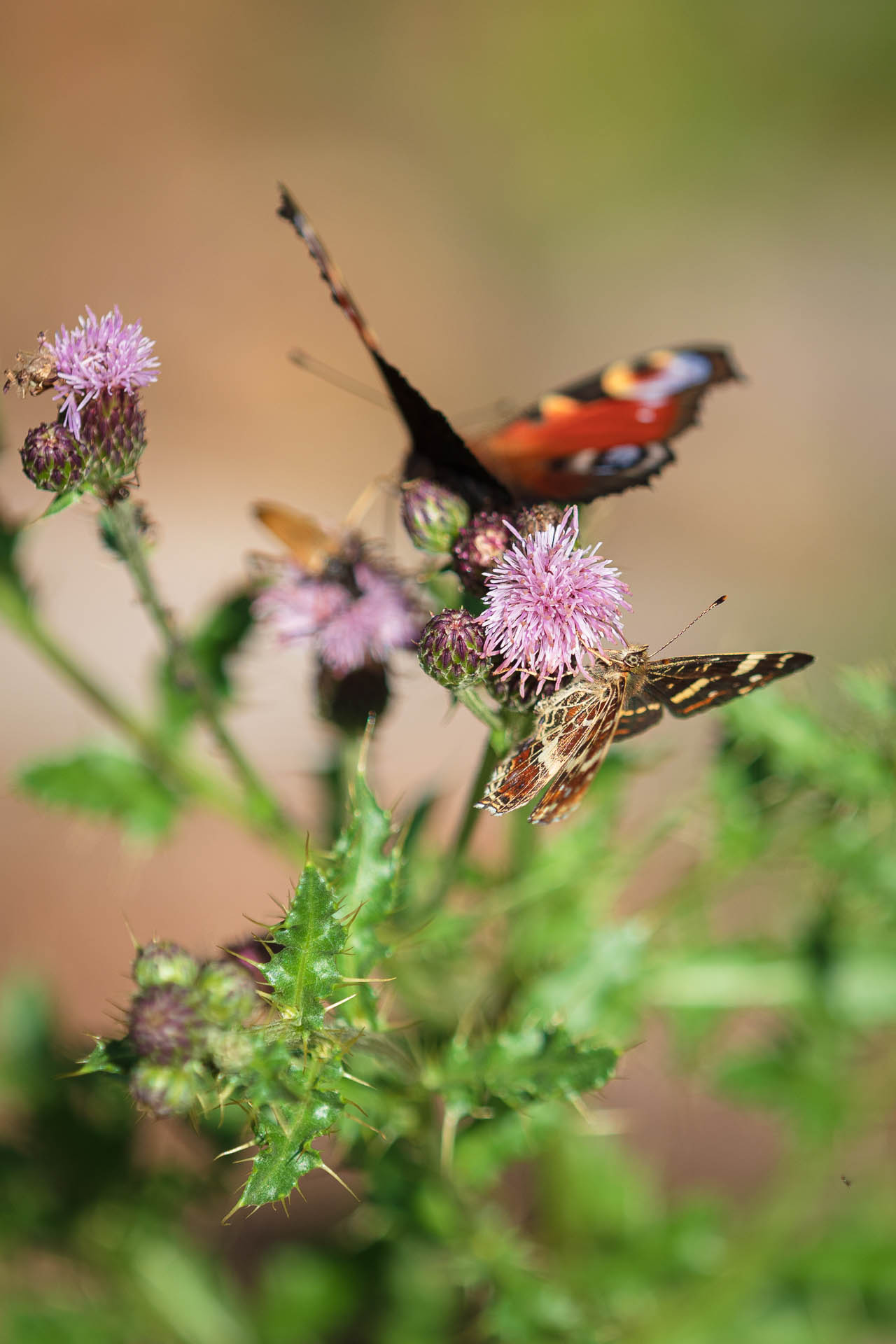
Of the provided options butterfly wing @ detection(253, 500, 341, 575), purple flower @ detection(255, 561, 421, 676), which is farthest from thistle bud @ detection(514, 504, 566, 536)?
butterfly wing @ detection(253, 500, 341, 575)

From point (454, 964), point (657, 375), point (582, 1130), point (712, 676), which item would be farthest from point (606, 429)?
point (582, 1130)

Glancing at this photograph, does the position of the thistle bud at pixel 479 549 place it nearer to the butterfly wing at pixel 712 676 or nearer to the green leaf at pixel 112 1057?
the butterfly wing at pixel 712 676

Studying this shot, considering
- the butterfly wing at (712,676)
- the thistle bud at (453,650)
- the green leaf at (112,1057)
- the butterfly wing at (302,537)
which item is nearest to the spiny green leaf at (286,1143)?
the green leaf at (112,1057)

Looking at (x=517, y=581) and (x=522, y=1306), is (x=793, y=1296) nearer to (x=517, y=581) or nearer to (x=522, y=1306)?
(x=522, y=1306)

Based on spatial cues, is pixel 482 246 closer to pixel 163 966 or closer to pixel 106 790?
pixel 106 790

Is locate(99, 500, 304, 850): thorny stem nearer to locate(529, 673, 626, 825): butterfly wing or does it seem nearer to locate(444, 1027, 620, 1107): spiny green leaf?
locate(444, 1027, 620, 1107): spiny green leaf

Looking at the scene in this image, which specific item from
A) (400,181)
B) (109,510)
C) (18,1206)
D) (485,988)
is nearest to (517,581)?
(109,510)
